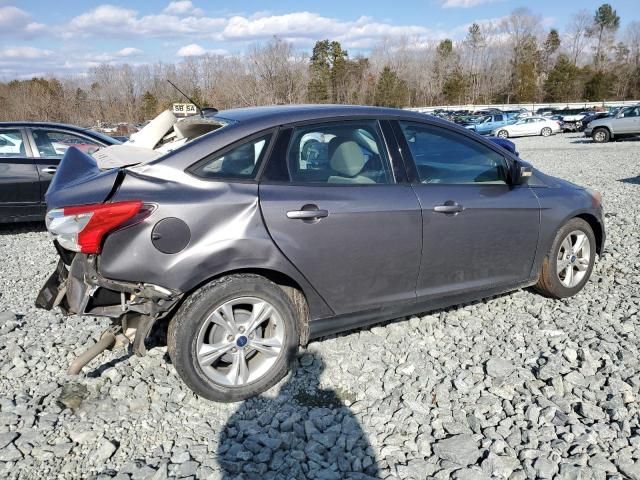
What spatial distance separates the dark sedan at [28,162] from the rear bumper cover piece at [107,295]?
185 inches

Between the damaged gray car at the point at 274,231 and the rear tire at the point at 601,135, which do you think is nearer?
the damaged gray car at the point at 274,231

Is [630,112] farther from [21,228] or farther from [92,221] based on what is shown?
[92,221]

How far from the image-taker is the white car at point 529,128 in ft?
106

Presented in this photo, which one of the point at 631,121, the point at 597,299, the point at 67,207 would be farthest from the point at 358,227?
the point at 631,121

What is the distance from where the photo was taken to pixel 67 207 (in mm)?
2988

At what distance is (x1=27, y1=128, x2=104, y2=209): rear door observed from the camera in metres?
7.38

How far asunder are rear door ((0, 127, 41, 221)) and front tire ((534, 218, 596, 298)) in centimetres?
653

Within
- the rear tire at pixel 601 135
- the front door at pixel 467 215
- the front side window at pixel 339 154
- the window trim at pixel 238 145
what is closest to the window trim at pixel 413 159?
the front door at pixel 467 215

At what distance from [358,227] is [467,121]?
114ft

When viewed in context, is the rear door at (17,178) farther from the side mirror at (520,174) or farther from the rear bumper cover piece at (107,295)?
the side mirror at (520,174)

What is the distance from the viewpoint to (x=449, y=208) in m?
3.65

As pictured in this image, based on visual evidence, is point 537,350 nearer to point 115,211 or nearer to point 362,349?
point 362,349

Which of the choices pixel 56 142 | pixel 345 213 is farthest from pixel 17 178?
pixel 345 213

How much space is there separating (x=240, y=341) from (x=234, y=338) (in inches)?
1.6
